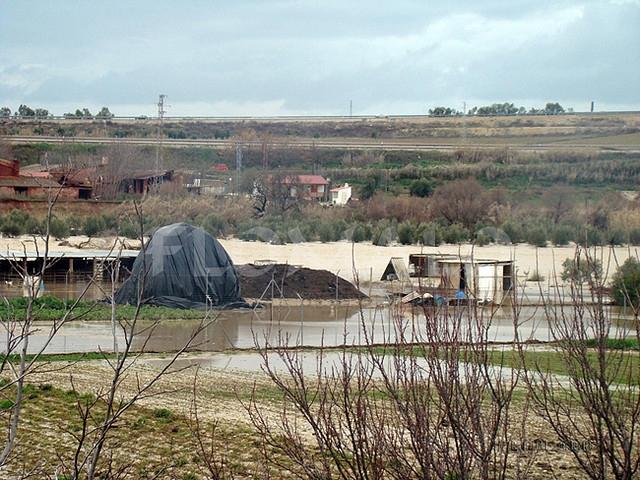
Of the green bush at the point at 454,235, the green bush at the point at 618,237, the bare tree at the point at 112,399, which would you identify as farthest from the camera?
the green bush at the point at 454,235

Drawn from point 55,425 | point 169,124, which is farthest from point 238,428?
point 169,124

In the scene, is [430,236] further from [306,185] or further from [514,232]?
[306,185]

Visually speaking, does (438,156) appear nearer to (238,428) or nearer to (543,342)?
(543,342)

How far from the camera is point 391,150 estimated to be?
88438 mm

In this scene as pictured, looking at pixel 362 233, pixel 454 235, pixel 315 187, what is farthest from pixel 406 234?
pixel 315 187

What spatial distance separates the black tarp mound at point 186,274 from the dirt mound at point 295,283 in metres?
2.13

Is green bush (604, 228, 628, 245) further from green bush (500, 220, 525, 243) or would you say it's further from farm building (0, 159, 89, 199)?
farm building (0, 159, 89, 199)

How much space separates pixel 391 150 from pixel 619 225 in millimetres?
42423

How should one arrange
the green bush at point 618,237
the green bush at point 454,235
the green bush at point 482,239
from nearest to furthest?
the green bush at point 482,239
the green bush at point 618,237
the green bush at point 454,235

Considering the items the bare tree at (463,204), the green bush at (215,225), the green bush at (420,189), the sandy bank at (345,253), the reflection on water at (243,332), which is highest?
the green bush at (420,189)

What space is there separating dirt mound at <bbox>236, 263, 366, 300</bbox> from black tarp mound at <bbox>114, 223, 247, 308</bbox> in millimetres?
2130

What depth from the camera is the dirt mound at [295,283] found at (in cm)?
2745

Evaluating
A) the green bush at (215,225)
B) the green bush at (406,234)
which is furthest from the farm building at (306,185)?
the green bush at (406,234)

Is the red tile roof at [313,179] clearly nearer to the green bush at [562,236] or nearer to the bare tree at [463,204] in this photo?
the bare tree at [463,204]
